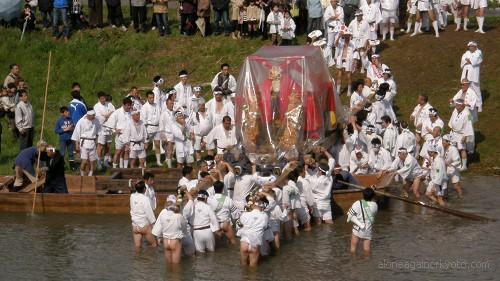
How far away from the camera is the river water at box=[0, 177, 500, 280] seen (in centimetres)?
2112

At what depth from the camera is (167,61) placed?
3678 centimetres

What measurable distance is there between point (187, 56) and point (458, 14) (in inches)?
319

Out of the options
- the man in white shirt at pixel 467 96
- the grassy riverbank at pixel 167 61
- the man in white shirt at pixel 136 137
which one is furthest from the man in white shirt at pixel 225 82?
the man in white shirt at pixel 467 96

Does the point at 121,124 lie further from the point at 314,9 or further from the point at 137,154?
the point at 314,9

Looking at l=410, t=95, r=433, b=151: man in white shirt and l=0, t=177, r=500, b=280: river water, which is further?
l=410, t=95, r=433, b=151: man in white shirt

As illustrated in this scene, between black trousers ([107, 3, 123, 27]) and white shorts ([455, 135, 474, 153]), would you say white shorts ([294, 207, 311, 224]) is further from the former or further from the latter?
black trousers ([107, 3, 123, 27])

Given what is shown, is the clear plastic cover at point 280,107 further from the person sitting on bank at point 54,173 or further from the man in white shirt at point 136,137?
the person sitting on bank at point 54,173

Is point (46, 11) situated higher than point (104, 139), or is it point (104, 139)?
point (46, 11)

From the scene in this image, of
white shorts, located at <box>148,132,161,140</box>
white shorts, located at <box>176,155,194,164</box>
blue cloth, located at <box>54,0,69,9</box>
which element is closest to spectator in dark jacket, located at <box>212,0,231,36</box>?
blue cloth, located at <box>54,0,69,9</box>

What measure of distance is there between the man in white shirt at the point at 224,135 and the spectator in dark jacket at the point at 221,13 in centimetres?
888

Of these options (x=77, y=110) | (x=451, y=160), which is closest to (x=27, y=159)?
(x=77, y=110)

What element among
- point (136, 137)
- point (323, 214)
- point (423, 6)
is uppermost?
point (423, 6)

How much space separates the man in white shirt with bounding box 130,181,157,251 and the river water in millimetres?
410

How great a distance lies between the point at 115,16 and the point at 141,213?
56.6 ft
